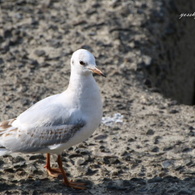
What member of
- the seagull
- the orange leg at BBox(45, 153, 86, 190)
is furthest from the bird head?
the orange leg at BBox(45, 153, 86, 190)

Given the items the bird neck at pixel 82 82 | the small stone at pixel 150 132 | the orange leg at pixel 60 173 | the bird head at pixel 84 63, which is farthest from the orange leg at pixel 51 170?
the small stone at pixel 150 132

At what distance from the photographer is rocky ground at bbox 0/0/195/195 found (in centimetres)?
506

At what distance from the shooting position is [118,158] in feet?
17.8

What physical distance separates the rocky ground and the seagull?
415 millimetres

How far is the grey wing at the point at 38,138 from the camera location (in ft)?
15.5

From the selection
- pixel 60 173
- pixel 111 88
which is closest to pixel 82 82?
pixel 60 173

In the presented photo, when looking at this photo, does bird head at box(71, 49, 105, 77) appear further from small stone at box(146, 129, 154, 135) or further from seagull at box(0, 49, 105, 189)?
small stone at box(146, 129, 154, 135)

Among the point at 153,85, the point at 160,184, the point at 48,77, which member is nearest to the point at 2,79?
the point at 48,77

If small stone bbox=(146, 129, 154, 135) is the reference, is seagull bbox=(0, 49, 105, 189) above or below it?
above

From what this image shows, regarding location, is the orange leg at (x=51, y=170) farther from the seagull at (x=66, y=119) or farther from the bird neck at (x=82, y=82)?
the bird neck at (x=82, y=82)

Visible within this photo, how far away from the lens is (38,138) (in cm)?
477

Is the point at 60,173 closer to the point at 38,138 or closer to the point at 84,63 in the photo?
the point at 38,138

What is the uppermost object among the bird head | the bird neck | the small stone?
the bird head

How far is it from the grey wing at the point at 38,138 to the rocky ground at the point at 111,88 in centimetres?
39
